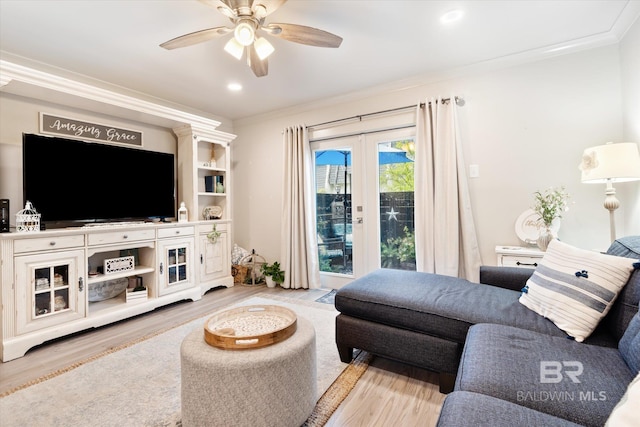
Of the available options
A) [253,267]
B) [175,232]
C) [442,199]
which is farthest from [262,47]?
[253,267]

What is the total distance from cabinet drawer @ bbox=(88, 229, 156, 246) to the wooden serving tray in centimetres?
185

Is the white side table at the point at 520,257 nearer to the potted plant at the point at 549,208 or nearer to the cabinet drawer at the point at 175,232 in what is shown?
the potted plant at the point at 549,208

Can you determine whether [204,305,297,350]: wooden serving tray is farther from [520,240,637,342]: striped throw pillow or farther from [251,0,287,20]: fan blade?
[251,0,287,20]: fan blade

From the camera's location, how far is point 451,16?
2.11m

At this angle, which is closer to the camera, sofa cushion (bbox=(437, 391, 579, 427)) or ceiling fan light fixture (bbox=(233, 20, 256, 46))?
sofa cushion (bbox=(437, 391, 579, 427))

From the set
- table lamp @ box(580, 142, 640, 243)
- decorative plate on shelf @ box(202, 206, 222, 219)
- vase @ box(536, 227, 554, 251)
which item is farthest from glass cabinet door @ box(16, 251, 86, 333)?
table lamp @ box(580, 142, 640, 243)

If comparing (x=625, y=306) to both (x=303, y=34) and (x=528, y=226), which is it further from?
(x=303, y=34)

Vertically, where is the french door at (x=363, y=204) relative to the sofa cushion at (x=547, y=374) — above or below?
above

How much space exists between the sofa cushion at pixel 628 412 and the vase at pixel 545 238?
1944 millimetres

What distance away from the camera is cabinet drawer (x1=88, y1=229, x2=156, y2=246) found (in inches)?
103

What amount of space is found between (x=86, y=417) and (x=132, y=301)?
159cm

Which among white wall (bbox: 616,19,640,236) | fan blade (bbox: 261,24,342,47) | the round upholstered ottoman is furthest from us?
white wall (bbox: 616,19,640,236)

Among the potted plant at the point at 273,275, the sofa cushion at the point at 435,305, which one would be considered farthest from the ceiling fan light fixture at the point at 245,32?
the potted plant at the point at 273,275

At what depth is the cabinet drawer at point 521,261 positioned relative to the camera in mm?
2367
